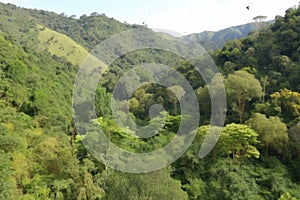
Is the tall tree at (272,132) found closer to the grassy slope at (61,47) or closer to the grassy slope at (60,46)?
the grassy slope at (61,47)

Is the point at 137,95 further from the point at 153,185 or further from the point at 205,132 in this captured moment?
the point at 153,185

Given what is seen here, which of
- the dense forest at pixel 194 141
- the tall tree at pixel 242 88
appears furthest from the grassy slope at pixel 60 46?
the tall tree at pixel 242 88

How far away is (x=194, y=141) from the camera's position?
58.3ft

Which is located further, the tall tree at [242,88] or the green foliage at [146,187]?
the tall tree at [242,88]

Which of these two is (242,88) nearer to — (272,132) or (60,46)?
(272,132)

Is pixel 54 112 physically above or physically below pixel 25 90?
below

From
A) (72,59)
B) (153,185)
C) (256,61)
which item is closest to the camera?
(153,185)

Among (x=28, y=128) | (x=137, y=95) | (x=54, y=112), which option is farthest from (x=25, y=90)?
(x=137, y=95)

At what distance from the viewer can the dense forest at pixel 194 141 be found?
14.3m

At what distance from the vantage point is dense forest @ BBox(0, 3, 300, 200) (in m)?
14.3

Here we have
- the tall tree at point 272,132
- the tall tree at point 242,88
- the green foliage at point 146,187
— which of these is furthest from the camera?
the tall tree at point 242,88

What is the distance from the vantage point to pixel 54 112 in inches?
1164

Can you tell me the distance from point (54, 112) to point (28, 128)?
19.7 feet

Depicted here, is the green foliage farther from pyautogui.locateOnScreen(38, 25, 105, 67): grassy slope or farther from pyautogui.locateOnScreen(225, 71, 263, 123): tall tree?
pyautogui.locateOnScreen(38, 25, 105, 67): grassy slope
